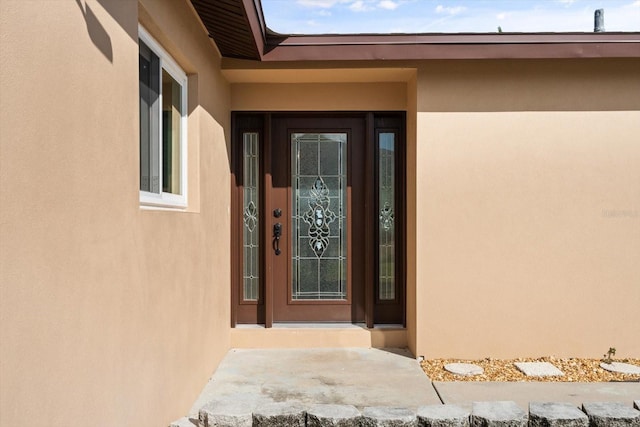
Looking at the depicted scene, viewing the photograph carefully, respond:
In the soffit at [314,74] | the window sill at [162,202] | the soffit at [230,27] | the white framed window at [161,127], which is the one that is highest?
the soffit at [230,27]

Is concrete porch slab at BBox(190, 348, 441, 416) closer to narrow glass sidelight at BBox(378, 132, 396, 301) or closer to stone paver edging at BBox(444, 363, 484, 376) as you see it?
stone paver edging at BBox(444, 363, 484, 376)

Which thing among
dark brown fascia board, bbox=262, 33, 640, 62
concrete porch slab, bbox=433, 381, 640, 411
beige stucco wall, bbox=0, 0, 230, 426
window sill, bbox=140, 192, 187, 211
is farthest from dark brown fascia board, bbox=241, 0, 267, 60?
concrete porch slab, bbox=433, 381, 640, 411

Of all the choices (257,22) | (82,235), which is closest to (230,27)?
(257,22)

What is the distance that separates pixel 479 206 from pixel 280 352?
2358 mm

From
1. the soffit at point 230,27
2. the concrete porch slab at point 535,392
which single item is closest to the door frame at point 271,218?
the soffit at point 230,27

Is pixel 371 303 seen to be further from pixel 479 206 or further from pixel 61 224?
pixel 61 224

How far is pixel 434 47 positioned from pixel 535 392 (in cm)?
298

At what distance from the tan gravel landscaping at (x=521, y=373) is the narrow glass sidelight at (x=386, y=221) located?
3.26ft

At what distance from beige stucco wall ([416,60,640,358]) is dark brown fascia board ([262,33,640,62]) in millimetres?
259

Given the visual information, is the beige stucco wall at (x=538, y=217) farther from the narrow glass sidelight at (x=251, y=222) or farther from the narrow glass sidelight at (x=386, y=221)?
the narrow glass sidelight at (x=251, y=222)

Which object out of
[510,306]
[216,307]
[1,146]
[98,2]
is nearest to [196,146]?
[216,307]

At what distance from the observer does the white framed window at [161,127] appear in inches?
122

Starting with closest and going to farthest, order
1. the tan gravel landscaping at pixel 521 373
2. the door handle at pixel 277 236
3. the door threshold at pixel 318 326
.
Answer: the tan gravel landscaping at pixel 521 373 → the door threshold at pixel 318 326 → the door handle at pixel 277 236

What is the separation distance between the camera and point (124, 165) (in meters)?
2.47
